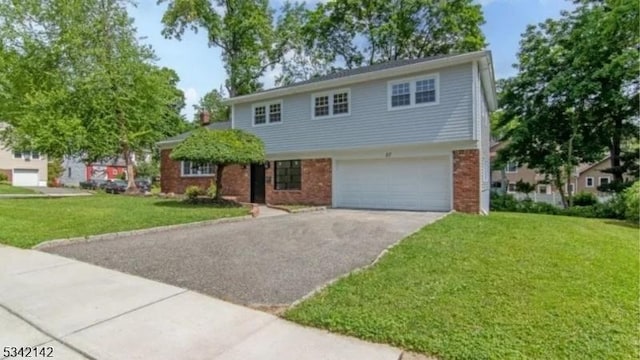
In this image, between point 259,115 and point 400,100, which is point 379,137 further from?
point 259,115

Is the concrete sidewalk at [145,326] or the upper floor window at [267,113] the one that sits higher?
the upper floor window at [267,113]

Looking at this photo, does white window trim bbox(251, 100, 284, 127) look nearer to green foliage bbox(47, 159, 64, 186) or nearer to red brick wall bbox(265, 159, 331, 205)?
red brick wall bbox(265, 159, 331, 205)

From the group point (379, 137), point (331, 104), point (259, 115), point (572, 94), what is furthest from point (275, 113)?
point (572, 94)

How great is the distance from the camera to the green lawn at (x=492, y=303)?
328cm

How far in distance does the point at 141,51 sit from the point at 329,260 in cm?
2222

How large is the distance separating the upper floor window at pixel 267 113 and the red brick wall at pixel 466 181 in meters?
7.74

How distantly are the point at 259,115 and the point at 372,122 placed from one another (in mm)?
5789

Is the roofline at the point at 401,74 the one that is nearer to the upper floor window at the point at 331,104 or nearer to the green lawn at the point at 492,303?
the upper floor window at the point at 331,104

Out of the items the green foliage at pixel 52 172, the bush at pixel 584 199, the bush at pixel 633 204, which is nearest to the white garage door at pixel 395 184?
the bush at pixel 633 204

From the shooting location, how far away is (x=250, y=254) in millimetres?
6590

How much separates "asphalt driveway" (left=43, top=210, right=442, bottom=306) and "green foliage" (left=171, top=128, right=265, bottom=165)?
378 centimetres

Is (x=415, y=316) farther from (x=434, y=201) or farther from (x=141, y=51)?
(x=141, y=51)

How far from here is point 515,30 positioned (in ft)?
70.0

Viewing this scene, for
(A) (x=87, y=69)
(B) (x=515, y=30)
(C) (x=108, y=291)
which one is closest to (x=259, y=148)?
(C) (x=108, y=291)
